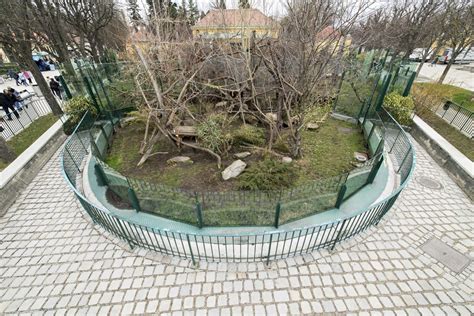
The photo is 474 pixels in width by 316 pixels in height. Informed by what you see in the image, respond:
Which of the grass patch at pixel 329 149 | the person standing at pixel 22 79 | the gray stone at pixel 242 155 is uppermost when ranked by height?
the gray stone at pixel 242 155

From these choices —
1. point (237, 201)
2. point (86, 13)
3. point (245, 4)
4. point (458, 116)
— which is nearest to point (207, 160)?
point (237, 201)

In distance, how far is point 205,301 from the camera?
12.8 ft

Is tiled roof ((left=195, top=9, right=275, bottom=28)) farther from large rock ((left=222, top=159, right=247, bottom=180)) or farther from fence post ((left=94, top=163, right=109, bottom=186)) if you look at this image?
fence post ((left=94, top=163, right=109, bottom=186))

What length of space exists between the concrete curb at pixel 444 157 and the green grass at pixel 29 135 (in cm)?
1482

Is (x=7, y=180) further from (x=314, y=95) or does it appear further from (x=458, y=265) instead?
(x=458, y=265)

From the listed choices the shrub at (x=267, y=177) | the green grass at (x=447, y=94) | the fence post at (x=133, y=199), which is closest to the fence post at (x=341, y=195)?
the shrub at (x=267, y=177)

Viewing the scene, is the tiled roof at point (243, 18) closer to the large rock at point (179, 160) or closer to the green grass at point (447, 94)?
the large rock at point (179, 160)

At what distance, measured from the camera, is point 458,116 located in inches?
394

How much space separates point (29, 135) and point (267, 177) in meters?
11.0

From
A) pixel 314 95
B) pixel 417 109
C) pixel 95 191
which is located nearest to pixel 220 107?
pixel 314 95

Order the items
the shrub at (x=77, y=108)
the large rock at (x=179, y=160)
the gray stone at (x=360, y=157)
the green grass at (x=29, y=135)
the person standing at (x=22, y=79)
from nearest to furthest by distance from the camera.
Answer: the large rock at (x=179, y=160) < the gray stone at (x=360, y=157) < the green grass at (x=29, y=135) < the shrub at (x=77, y=108) < the person standing at (x=22, y=79)

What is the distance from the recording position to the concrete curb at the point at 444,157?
6.44 m

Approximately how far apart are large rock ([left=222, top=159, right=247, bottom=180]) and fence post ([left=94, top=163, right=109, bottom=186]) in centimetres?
340

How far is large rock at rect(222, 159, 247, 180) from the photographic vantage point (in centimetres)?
699
